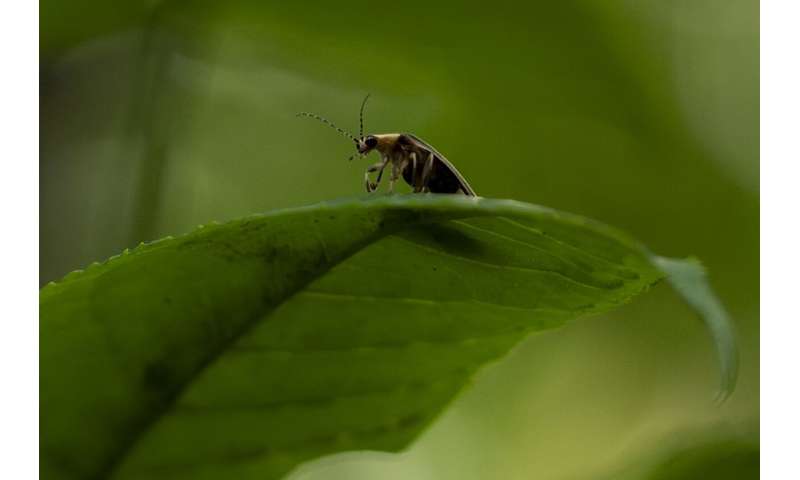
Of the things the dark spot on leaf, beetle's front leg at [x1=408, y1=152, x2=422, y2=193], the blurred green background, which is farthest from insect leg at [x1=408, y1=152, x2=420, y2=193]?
the dark spot on leaf

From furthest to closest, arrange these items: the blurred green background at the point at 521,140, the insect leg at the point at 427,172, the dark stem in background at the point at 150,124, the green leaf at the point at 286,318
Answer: the dark stem in background at the point at 150,124, the blurred green background at the point at 521,140, the insect leg at the point at 427,172, the green leaf at the point at 286,318

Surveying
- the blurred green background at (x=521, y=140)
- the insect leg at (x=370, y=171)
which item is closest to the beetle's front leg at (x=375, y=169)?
the insect leg at (x=370, y=171)

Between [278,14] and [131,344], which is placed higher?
[278,14]

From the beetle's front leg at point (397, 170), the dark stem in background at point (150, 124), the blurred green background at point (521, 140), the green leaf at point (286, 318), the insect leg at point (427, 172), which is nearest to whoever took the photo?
the green leaf at point (286, 318)

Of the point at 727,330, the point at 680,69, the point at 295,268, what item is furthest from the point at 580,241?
the point at 680,69

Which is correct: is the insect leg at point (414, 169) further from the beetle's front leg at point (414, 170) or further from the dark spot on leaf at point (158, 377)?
the dark spot on leaf at point (158, 377)

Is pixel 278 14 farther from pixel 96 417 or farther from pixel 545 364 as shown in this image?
pixel 96 417
